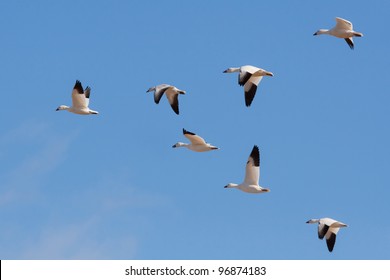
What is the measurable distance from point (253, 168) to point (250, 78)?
2905 millimetres

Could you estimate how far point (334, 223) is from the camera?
104 feet

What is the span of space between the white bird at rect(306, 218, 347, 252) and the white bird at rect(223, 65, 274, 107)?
365 cm

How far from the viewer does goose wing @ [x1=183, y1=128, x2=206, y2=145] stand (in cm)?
3216

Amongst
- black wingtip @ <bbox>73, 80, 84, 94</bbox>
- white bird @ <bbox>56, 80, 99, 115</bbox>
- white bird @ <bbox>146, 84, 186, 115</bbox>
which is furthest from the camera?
white bird @ <bbox>56, 80, 99, 115</bbox>

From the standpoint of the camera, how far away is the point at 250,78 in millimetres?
33312

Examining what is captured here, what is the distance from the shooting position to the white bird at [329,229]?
1243 inches

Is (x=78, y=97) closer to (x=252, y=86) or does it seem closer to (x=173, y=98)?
(x=173, y=98)

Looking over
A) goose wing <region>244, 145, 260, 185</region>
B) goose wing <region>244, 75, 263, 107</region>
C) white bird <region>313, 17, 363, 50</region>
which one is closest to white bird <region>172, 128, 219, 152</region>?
goose wing <region>244, 145, 260, 185</region>

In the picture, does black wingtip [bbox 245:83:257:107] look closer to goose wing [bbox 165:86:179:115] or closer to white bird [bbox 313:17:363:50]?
goose wing [bbox 165:86:179:115]

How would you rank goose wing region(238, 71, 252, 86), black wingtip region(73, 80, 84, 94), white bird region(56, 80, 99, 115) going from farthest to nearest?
white bird region(56, 80, 99, 115) → black wingtip region(73, 80, 84, 94) → goose wing region(238, 71, 252, 86)
